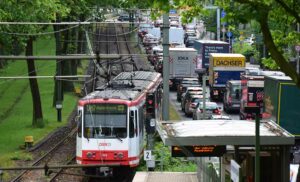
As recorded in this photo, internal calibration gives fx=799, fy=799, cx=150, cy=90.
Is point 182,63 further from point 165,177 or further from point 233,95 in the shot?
point 165,177

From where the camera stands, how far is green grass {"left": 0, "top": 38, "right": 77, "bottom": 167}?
3756cm

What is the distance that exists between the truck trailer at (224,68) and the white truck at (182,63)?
333 centimetres

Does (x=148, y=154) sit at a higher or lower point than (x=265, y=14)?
lower

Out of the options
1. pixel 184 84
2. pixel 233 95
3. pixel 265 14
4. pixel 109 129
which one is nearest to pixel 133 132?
pixel 109 129

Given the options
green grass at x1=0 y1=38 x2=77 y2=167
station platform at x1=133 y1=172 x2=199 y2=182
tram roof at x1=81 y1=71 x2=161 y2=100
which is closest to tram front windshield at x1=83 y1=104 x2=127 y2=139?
tram roof at x1=81 y1=71 x2=161 y2=100

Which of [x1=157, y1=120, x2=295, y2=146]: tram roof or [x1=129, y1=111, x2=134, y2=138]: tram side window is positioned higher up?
[x1=157, y1=120, x2=295, y2=146]: tram roof

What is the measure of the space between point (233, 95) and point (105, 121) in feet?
87.6

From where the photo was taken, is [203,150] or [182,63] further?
[182,63]

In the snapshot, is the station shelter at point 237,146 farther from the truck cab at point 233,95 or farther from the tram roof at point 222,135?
the truck cab at point 233,95

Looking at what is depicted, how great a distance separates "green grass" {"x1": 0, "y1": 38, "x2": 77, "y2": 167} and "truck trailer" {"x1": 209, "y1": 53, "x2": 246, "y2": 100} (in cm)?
1056

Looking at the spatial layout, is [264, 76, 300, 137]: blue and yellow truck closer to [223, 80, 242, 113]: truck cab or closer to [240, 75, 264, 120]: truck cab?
[240, 75, 264, 120]: truck cab

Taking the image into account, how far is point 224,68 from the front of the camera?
59.4 meters

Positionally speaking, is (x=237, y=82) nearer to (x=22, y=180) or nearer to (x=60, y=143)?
(x=60, y=143)

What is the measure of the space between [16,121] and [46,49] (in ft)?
120
